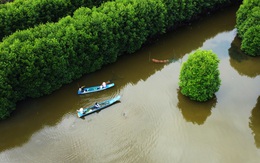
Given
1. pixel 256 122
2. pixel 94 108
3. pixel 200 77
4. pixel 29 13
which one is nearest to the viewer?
pixel 200 77

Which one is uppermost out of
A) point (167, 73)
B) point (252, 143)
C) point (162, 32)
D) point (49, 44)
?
point (49, 44)

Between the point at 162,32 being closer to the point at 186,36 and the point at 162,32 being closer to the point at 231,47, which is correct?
the point at 186,36

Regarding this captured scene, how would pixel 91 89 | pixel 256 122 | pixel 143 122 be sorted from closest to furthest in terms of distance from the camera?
pixel 143 122 → pixel 256 122 → pixel 91 89

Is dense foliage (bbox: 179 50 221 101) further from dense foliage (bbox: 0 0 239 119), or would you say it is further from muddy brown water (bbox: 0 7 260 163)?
dense foliage (bbox: 0 0 239 119)

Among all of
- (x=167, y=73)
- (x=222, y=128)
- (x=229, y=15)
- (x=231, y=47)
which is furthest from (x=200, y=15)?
(x=222, y=128)

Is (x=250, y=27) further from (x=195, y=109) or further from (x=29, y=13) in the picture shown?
(x=29, y=13)

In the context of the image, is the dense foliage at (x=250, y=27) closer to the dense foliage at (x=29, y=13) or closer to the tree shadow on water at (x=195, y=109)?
the tree shadow on water at (x=195, y=109)

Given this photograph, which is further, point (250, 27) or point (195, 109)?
point (250, 27)

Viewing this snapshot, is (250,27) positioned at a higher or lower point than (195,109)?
higher

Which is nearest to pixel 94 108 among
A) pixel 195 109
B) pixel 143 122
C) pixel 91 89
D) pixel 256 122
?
pixel 91 89
